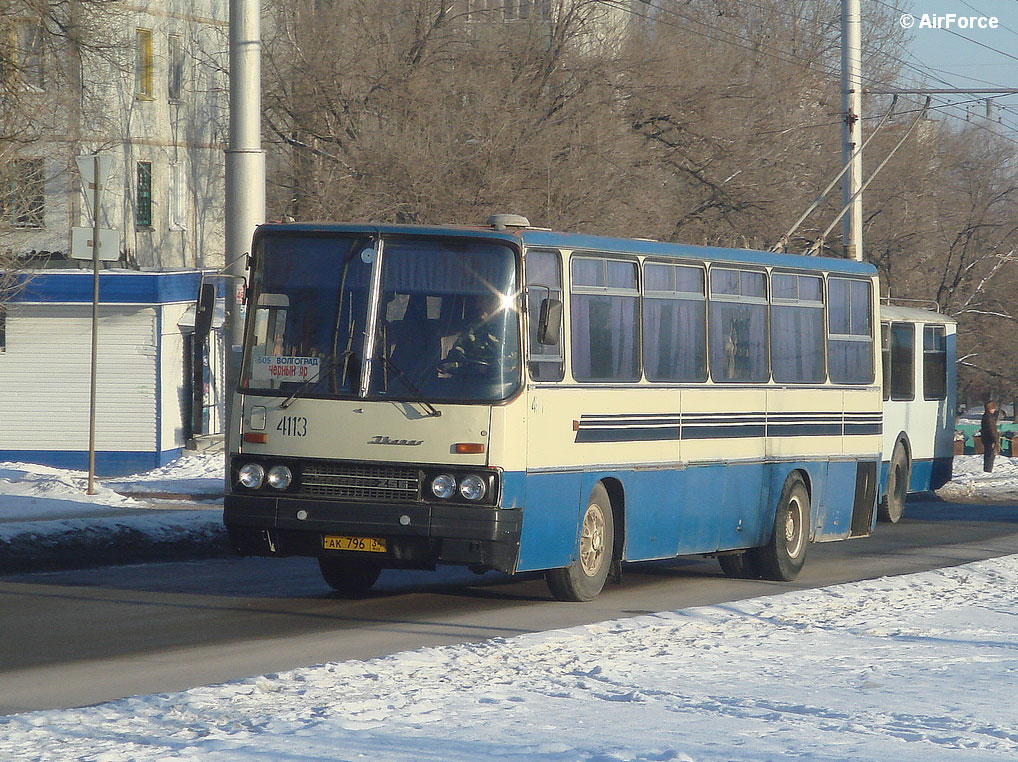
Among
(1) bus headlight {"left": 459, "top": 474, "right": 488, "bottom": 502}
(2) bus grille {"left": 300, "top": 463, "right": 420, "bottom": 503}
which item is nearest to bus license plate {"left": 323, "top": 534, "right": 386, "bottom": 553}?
(2) bus grille {"left": 300, "top": 463, "right": 420, "bottom": 503}

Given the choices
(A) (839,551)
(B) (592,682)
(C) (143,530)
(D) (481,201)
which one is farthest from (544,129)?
(B) (592,682)

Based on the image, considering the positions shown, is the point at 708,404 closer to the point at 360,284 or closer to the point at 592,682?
the point at 360,284

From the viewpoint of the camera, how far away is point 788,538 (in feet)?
48.7

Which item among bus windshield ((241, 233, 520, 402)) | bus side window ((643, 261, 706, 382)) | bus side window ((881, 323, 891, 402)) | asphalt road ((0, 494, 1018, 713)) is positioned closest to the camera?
asphalt road ((0, 494, 1018, 713))

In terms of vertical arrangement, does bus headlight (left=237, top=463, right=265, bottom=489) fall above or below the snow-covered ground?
above

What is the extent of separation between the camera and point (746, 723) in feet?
23.0

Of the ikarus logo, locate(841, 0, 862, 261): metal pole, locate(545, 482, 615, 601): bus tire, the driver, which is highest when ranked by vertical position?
locate(841, 0, 862, 261): metal pole

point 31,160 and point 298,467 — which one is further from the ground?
point 31,160

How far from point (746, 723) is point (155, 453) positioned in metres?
23.6

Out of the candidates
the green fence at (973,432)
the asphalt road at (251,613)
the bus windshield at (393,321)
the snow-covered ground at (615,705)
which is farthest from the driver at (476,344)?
the green fence at (973,432)

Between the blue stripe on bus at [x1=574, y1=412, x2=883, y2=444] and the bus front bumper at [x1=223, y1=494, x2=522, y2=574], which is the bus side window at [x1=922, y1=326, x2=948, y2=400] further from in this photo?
the bus front bumper at [x1=223, y1=494, x2=522, y2=574]

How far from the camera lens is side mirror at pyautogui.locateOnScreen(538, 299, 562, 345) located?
10844 millimetres

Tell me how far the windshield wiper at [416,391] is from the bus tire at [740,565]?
4780 mm

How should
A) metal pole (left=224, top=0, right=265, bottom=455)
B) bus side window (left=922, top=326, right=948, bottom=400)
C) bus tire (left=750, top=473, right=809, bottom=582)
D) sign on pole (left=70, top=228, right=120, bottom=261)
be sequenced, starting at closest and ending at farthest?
bus tire (left=750, top=473, right=809, bottom=582), metal pole (left=224, top=0, right=265, bottom=455), sign on pole (left=70, top=228, right=120, bottom=261), bus side window (left=922, top=326, right=948, bottom=400)
